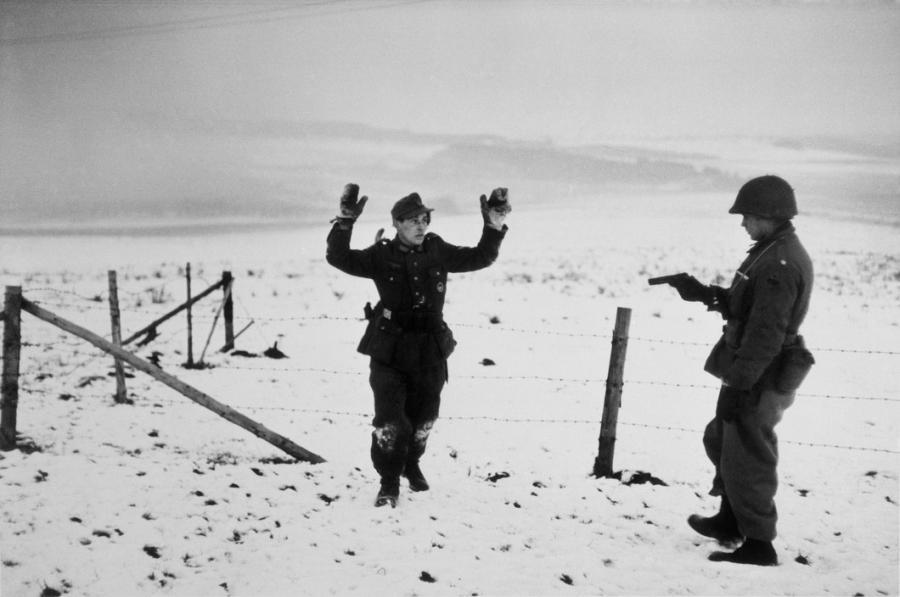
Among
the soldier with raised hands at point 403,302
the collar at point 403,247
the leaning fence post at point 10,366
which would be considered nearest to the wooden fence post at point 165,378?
the leaning fence post at point 10,366

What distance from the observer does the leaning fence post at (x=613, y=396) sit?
19.5 ft

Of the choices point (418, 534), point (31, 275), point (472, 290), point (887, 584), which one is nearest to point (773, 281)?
point (887, 584)

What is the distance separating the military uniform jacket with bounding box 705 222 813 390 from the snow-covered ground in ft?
4.72

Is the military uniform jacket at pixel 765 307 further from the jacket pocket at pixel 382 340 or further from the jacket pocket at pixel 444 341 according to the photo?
the jacket pocket at pixel 382 340

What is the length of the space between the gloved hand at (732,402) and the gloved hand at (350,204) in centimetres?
307

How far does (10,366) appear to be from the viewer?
243 inches

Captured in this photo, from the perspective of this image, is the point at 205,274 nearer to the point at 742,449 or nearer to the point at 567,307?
the point at 567,307

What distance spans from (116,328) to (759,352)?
284 inches

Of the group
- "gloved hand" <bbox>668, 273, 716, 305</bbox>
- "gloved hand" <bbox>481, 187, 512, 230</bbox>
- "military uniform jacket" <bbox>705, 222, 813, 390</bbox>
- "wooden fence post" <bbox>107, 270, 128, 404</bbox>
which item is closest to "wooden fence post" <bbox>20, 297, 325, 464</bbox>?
"wooden fence post" <bbox>107, 270, 128, 404</bbox>

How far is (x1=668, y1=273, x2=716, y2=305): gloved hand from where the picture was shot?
428 cm

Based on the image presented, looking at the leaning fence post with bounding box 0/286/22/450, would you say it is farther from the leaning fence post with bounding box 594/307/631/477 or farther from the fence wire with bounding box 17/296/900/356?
the leaning fence post with bounding box 594/307/631/477

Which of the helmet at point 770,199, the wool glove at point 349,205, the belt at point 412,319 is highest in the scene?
the helmet at point 770,199

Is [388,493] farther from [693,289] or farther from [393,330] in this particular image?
[693,289]

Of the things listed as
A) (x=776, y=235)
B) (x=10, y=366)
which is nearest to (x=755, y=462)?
(x=776, y=235)
